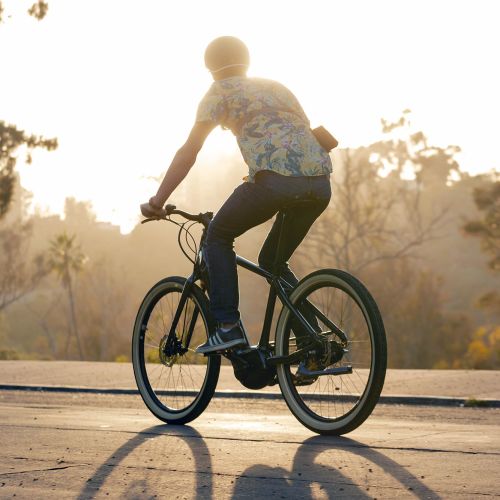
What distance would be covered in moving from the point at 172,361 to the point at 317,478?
2.44 meters

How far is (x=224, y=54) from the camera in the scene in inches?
237

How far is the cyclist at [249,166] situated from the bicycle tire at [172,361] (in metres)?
0.38

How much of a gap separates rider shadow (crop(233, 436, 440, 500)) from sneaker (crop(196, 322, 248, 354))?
922mm

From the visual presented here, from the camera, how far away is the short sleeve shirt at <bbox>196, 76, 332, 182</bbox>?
225 inches

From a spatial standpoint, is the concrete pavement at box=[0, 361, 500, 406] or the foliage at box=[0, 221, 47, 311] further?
the foliage at box=[0, 221, 47, 311]

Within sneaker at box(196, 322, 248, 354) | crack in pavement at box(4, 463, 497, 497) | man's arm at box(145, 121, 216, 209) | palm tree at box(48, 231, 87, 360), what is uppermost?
palm tree at box(48, 231, 87, 360)

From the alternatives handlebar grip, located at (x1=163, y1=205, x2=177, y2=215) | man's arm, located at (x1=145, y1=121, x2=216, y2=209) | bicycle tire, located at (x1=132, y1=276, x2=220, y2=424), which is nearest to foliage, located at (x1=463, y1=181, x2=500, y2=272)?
bicycle tire, located at (x1=132, y1=276, x2=220, y2=424)

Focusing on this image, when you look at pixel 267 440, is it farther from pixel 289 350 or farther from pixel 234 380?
pixel 234 380

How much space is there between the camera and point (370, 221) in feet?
192

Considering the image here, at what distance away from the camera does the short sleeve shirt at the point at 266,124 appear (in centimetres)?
570

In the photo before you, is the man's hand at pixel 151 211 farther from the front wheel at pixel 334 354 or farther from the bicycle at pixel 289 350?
the front wheel at pixel 334 354

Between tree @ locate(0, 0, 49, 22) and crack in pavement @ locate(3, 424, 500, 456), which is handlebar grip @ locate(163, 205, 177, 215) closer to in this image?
crack in pavement @ locate(3, 424, 500, 456)

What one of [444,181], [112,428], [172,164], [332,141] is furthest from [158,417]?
[444,181]

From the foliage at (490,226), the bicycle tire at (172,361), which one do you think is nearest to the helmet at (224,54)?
the bicycle tire at (172,361)
